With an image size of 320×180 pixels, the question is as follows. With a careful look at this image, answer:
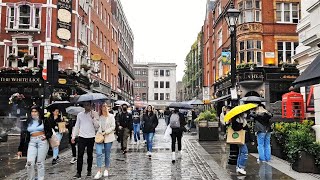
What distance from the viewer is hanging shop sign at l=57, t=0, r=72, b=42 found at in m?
29.0

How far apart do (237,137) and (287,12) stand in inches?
930

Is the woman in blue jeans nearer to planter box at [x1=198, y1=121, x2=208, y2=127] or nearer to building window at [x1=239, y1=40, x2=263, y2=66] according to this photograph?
planter box at [x1=198, y1=121, x2=208, y2=127]

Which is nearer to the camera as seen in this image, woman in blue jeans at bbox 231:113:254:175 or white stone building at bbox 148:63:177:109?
woman in blue jeans at bbox 231:113:254:175

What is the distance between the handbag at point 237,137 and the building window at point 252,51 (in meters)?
20.5

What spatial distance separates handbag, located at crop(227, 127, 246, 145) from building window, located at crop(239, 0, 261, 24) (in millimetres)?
21530

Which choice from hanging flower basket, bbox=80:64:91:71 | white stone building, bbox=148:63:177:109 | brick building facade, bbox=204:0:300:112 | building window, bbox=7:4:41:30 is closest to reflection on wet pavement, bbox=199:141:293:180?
brick building facade, bbox=204:0:300:112

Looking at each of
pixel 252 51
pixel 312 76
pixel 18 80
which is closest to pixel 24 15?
pixel 18 80

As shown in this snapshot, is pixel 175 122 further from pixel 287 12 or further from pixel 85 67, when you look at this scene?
pixel 287 12

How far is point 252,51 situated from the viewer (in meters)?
28.5

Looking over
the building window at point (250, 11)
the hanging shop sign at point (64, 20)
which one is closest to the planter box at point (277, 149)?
the building window at point (250, 11)

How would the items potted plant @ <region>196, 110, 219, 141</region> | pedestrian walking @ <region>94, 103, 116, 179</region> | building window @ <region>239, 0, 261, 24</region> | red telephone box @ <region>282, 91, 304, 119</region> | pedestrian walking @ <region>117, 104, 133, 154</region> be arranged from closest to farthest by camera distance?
1. pedestrian walking @ <region>94, 103, 116, 179</region>
2. pedestrian walking @ <region>117, 104, 133, 154</region>
3. red telephone box @ <region>282, 91, 304, 119</region>
4. potted plant @ <region>196, 110, 219, 141</region>
5. building window @ <region>239, 0, 261, 24</region>

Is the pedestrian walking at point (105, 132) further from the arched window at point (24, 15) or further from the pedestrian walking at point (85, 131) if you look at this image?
the arched window at point (24, 15)

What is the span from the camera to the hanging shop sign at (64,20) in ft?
95.0

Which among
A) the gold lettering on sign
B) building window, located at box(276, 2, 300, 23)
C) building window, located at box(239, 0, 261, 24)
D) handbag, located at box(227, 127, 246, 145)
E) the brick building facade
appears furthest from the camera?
building window, located at box(276, 2, 300, 23)
